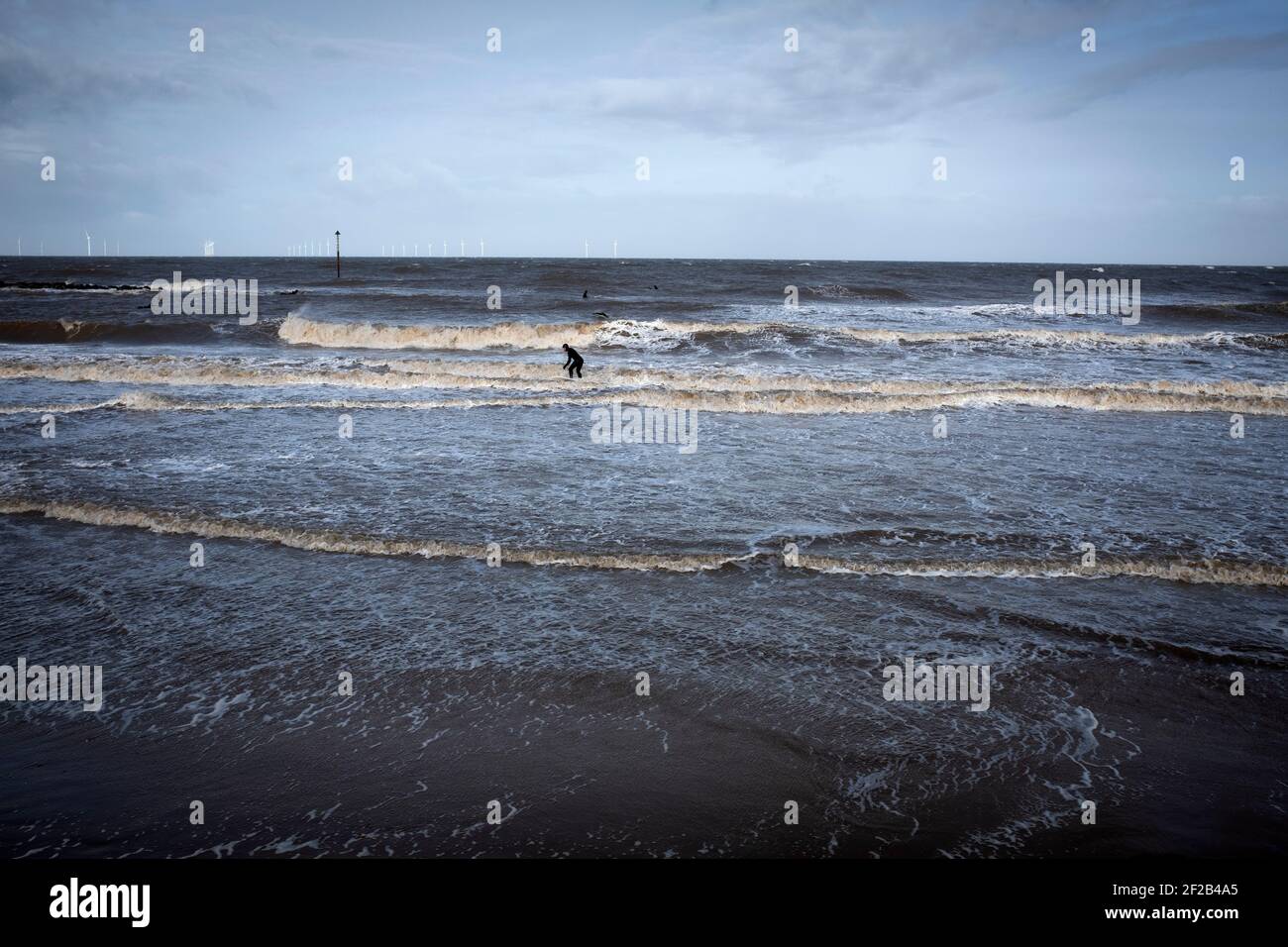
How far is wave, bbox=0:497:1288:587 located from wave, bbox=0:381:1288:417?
9.03 metres

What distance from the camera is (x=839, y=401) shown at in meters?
17.9

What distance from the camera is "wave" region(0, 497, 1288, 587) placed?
7.37 m

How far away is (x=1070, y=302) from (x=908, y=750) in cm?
5248

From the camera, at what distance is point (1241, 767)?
451 cm

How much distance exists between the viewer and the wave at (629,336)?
30188 millimetres

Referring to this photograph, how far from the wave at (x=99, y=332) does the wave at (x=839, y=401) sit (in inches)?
613

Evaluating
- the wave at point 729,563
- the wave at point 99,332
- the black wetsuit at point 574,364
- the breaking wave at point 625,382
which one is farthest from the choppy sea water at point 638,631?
the wave at point 99,332

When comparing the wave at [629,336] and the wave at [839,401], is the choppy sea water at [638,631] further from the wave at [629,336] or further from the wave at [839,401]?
the wave at [629,336]

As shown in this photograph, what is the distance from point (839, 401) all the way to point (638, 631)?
1286 cm

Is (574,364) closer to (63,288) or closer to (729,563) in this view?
(729,563)

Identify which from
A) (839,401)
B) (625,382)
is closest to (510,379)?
(625,382)

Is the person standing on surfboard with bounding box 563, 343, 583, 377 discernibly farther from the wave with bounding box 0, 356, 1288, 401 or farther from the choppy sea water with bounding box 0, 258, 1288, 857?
the choppy sea water with bounding box 0, 258, 1288, 857

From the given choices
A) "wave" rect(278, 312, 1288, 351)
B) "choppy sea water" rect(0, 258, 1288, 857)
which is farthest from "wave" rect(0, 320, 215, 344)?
"choppy sea water" rect(0, 258, 1288, 857)

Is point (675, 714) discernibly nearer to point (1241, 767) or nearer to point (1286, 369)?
point (1241, 767)
